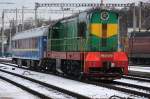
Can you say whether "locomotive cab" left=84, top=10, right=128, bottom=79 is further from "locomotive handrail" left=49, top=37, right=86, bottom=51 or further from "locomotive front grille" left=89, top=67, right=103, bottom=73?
"locomotive handrail" left=49, top=37, right=86, bottom=51

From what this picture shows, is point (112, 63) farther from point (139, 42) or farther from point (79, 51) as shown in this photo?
point (139, 42)

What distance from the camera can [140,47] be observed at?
52406mm

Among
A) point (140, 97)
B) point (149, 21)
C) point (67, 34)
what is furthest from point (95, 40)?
point (149, 21)

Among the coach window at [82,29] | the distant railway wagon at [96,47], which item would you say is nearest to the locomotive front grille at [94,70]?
the distant railway wagon at [96,47]

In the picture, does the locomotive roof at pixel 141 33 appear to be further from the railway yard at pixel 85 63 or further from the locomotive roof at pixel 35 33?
the railway yard at pixel 85 63

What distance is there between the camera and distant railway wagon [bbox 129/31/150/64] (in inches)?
2020

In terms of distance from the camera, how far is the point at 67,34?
91.7ft

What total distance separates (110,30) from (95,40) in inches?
40.3

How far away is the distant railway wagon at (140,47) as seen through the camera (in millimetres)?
51312

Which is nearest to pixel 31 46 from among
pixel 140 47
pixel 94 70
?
pixel 140 47

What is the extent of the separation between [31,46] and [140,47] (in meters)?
16.7

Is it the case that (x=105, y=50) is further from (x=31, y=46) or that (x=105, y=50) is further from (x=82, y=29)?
(x=31, y=46)

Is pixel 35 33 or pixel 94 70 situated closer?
pixel 94 70

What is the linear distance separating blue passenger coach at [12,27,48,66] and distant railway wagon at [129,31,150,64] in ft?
44.1
